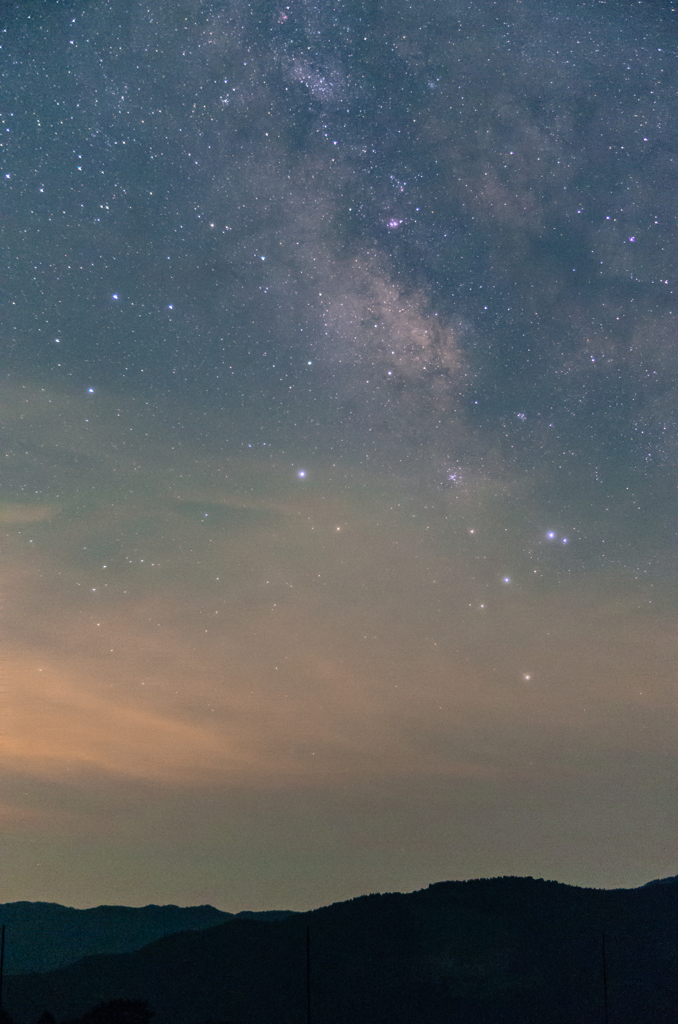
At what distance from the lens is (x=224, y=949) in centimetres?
10225

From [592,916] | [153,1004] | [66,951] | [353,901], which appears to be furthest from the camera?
[66,951]

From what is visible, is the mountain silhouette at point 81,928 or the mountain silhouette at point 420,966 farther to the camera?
the mountain silhouette at point 81,928

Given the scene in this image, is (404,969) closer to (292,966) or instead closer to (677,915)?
(292,966)

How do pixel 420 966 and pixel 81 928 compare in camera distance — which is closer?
pixel 420 966

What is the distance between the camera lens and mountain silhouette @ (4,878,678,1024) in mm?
81688

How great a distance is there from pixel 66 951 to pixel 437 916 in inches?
2889

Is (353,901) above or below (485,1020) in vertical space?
above

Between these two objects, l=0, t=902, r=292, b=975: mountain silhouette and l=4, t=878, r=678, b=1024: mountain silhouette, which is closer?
l=4, t=878, r=678, b=1024: mountain silhouette

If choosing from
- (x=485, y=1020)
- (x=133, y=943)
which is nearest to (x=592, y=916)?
(x=485, y=1020)

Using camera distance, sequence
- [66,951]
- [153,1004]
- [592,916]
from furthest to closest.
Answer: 1. [66,951]
2. [592,916]
3. [153,1004]

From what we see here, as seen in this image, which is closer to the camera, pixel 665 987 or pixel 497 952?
pixel 665 987

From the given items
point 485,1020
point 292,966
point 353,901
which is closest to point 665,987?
point 485,1020

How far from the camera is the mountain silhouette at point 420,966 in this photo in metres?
81.7

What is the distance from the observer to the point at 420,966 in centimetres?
9750
